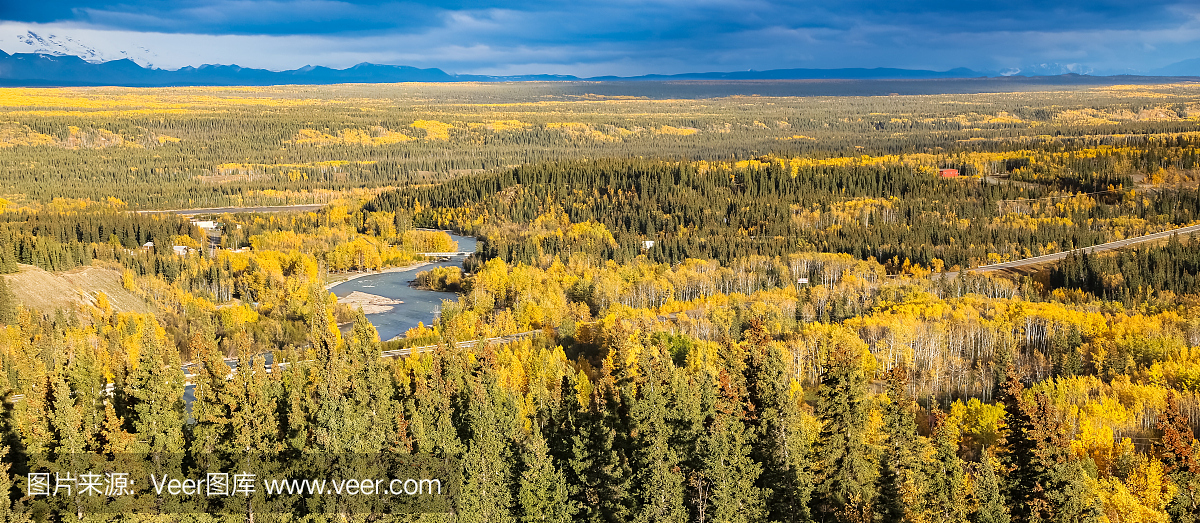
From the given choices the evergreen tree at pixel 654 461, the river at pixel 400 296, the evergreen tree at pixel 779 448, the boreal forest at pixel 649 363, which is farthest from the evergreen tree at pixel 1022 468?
the river at pixel 400 296

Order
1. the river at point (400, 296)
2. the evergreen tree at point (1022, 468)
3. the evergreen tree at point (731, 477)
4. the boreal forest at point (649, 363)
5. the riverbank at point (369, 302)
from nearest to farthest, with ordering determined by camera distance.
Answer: the evergreen tree at point (1022, 468) < the evergreen tree at point (731, 477) < the boreal forest at point (649, 363) < the river at point (400, 296) < the riverbank at point (369, 302)

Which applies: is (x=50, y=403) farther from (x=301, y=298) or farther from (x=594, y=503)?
(x=301, y=298)

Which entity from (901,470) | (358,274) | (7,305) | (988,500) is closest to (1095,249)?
(358,274)

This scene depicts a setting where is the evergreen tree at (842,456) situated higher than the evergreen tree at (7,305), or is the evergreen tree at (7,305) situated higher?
the evergreen tree at (842,456)

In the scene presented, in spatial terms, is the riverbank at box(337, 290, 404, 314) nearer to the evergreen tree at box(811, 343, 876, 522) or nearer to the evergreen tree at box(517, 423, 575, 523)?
the evergreen tree at box(517, 423, 575, 523)

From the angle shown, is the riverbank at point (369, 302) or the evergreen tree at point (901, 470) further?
the riverbank at point (369, 302)

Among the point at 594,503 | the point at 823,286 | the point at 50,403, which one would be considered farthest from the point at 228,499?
the point at 823,286

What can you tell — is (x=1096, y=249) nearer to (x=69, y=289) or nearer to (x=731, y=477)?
(x=731, y=477)

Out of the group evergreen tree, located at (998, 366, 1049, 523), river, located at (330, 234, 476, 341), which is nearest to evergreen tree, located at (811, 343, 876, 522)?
evergreen tree, located at (998, 366, 1049, 523)

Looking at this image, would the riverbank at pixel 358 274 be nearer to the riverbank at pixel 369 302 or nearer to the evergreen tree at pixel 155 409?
the riverbank at pixel 369 302
